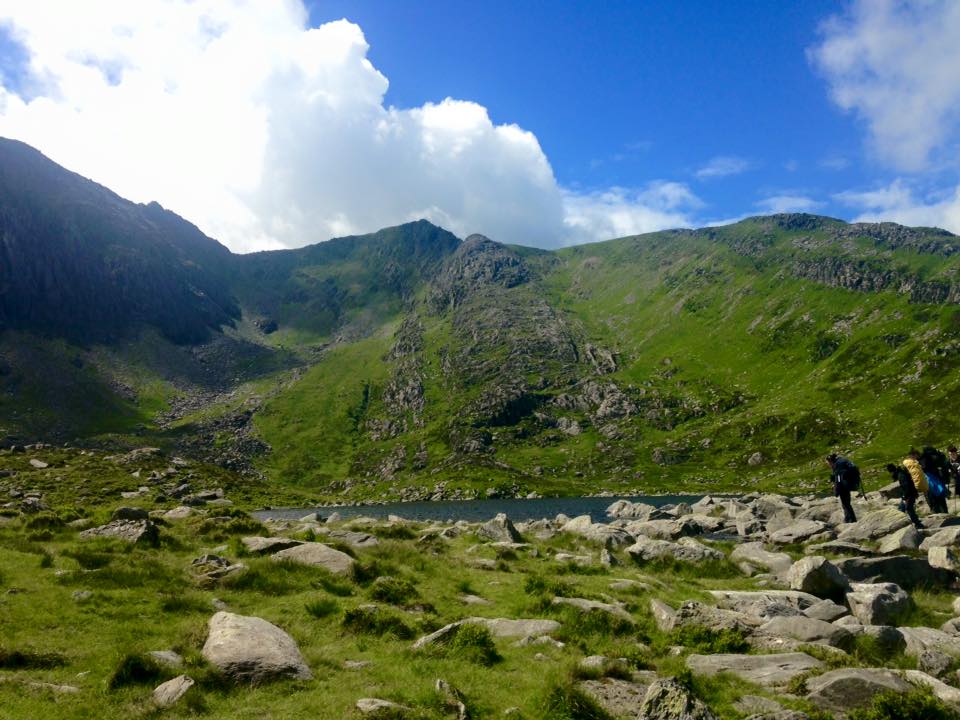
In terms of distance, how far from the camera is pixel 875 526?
106 feet

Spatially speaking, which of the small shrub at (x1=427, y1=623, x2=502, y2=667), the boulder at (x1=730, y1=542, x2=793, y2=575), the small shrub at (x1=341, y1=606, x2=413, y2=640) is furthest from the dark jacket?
the small shrub at (x1=341, y1=606, x2=413, y2=640)

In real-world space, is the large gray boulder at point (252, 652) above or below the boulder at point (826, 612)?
below

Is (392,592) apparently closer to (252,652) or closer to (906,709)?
(252,652)

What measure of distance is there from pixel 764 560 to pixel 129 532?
32663mm

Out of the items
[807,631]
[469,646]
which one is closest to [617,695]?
[469,646]

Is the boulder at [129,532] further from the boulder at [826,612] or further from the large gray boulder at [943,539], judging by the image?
the large gray boulder at [943,539]

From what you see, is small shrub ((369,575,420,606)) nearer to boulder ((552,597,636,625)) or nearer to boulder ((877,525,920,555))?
boulder ((552,597,636,625))

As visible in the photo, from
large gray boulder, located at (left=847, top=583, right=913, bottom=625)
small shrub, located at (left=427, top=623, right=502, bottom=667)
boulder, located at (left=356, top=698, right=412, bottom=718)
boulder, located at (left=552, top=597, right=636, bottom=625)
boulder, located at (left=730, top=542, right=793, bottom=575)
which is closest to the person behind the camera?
boulder, located at (left=356, top=698, right=412, bottom=718)

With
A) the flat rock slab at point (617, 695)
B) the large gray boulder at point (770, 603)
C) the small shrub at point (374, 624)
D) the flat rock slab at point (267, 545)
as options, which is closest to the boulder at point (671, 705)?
the flat rock slab at point (617, 695)

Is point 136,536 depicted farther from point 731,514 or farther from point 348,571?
point 731,514

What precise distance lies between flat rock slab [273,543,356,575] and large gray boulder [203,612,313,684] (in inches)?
300

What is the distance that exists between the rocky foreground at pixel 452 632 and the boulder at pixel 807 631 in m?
0.06

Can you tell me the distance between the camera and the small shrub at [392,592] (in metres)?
19.3

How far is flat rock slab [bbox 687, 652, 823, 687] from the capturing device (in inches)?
477
